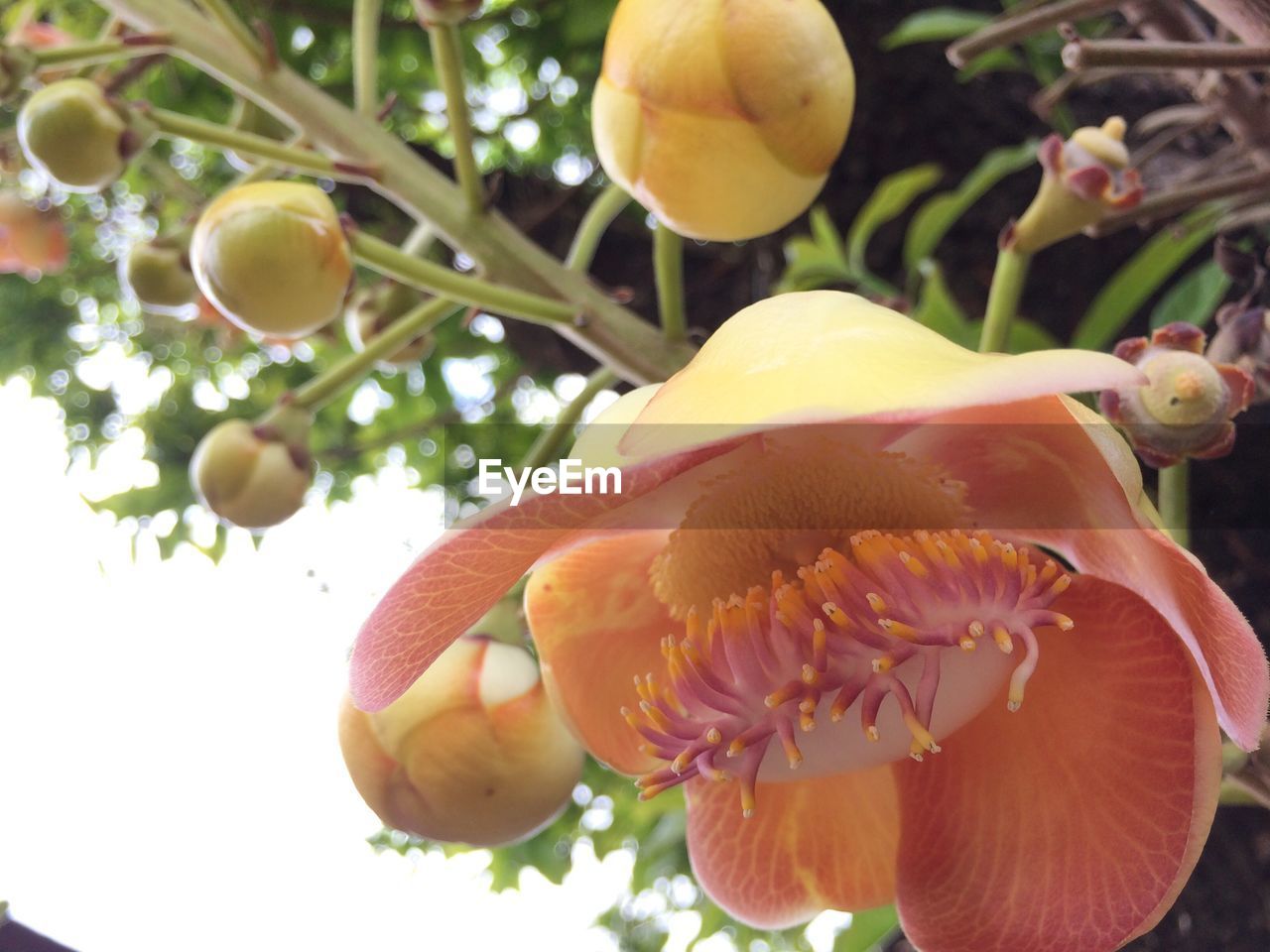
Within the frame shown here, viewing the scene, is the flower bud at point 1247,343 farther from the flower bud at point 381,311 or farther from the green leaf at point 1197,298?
the flower bud at point 381,311

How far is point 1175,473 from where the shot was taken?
53cm

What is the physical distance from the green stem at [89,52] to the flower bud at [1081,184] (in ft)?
1.49

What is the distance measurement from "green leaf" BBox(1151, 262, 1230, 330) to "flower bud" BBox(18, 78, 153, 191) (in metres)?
0.68

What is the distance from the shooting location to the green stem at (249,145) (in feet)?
1.74

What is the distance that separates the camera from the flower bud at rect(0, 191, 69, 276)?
3.15 feet

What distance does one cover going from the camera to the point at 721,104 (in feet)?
1.47

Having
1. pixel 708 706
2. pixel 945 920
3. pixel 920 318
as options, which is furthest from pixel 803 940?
pixel 708 706

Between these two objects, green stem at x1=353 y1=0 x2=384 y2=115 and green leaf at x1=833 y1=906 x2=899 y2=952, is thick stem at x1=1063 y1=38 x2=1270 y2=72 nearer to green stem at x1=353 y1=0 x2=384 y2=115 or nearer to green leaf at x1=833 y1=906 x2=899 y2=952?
green stem at x1=353 y1=0 x2=384 y2=115

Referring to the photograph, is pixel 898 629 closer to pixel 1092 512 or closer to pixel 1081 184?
pixel 1092 512

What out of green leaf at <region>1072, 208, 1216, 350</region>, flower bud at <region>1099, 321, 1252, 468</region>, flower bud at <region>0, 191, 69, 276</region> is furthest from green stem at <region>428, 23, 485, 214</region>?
flower bud at <region>0, 191, 69, 276</region>

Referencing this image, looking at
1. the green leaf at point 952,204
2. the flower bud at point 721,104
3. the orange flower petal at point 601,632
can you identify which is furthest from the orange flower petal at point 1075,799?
the green leaf at point 952,204

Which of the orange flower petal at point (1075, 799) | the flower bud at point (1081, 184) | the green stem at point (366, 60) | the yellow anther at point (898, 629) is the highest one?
the green stem at point (366, 60)

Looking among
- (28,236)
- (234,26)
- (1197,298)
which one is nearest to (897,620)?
(234,26)

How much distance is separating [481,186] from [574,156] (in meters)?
0.76
